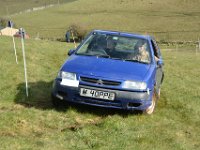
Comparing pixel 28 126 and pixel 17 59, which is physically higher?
pixel 28 126

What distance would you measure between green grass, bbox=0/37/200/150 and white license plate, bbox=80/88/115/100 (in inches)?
15.0

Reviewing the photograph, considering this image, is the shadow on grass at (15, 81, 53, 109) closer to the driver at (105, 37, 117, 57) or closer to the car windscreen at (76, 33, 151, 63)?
the car windscreen at (76, 33, 151, 63)

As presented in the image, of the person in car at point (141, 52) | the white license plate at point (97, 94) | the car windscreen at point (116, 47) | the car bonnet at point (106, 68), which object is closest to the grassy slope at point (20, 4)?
the car windscreen at point (116, 47)

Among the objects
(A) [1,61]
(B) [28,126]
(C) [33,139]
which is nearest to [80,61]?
(B) [28,126]

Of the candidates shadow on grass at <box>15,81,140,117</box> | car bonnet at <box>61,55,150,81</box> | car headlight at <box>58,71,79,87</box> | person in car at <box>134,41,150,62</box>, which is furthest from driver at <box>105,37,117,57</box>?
car headlight at <box>58,71,79,87</box>

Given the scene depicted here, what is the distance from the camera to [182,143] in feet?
24.6

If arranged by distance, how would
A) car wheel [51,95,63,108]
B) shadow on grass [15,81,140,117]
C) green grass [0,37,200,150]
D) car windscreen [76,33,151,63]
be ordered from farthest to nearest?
car windscreen [76,33,151,63] → shadow on grass [15,81,140,117] → car wheel [51,95,63,108] → green grass [0,37,200,150]

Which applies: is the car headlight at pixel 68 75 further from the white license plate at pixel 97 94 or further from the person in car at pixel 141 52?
the person in car at pixel 141 52

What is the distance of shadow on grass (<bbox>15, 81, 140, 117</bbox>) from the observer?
362 inches

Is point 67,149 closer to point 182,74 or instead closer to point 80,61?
point 80,61

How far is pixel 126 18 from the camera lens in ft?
269

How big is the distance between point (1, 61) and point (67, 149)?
8.70 meters

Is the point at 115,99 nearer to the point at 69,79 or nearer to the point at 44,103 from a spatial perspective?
the point at 69,79

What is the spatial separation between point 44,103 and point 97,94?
1.74 meters
